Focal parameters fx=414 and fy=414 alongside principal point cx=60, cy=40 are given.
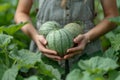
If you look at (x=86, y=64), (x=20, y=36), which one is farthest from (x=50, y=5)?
(x=20, y=36)

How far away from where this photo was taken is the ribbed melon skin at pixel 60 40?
2090mm

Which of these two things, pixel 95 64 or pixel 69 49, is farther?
pixel 69 49

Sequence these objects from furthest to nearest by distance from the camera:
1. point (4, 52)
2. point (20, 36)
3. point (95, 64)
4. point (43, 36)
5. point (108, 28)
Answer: point (20, 36) < point (108, 28) < point (43, 36) < point (4, 52) < point (95, 64)

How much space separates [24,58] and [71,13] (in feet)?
1.95

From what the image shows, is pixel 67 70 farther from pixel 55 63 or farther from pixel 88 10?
pixel 88 10

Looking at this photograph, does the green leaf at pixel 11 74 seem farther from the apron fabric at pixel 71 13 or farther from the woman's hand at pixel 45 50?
the apron fabric at pixel 71 13

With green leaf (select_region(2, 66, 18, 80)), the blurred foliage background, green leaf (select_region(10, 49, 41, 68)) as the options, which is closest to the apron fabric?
green leaf (select_region(10, 49, 41, 68))

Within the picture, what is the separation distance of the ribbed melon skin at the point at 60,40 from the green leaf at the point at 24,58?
124mm

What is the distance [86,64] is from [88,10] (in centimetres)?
69

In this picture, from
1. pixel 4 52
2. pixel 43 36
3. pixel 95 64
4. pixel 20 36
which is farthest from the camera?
pixel 20 36

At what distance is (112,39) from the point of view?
2.26 metres

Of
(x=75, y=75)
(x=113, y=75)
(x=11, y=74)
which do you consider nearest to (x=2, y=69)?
(x=11, y=74)

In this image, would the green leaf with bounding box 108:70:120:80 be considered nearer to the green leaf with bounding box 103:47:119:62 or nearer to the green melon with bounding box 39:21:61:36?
the green leaf with bounding box 103:47:119:62

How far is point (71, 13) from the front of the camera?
249cm
